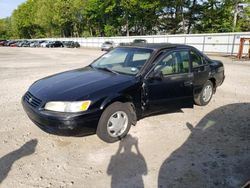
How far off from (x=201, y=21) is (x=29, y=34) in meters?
69.6

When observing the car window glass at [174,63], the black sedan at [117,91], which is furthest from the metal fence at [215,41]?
the black sedan at [117,91]

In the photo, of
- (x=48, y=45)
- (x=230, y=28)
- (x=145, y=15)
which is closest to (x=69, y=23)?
(x=48, y=45)

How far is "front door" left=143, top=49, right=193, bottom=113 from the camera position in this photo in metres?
4.36

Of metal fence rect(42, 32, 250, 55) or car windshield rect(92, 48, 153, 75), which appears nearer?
car windshield rect(92, 48, 153, 75)

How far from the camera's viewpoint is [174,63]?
15.9 ft

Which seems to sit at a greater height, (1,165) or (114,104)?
(114,104)

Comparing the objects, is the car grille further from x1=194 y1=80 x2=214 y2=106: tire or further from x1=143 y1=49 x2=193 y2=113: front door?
x1=194 y1=80 x2=214 y2=106: tire

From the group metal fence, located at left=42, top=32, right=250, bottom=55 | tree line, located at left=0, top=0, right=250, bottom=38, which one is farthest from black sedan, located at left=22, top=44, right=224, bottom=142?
tree line, located at left=0, top=0, right=250, bottom=38

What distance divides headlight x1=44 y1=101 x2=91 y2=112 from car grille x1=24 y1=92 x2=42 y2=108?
0.91 feet

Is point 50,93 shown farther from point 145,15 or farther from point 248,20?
point 145,15

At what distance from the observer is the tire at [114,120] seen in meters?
3.82

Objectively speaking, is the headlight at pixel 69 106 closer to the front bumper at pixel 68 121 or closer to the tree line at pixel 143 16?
the front bumper at pixel 68 121

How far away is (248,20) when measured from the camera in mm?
32438

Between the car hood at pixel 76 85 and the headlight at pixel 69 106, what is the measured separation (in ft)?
0.22
